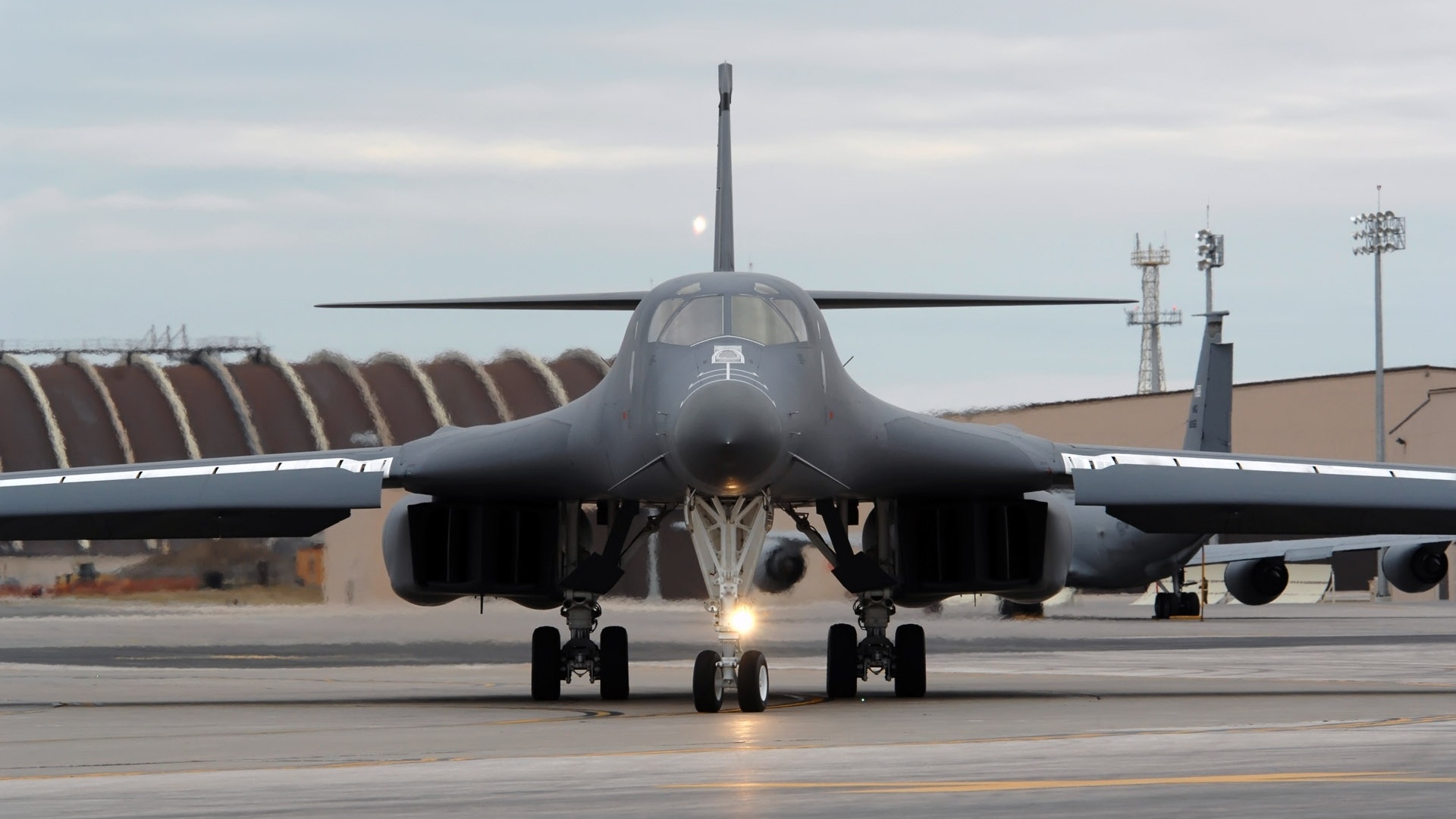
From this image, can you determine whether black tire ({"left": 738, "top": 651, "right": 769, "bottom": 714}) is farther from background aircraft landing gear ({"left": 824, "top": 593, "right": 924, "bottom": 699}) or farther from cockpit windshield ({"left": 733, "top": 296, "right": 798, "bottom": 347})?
background aircraft landing gear ({"left": 824, "top": 593, "right": 924, "bottom": 699})

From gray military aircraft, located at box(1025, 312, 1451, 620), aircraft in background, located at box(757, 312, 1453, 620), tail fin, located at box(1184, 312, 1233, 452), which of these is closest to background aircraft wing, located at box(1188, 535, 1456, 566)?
aircraft in background, located at box(757, 312, 1453, 620)

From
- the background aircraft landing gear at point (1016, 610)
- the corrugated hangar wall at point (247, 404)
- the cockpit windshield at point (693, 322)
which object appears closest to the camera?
the cockpit windshield at point (693, 322)

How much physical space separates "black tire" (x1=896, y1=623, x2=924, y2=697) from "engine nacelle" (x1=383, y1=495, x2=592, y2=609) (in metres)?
2.84

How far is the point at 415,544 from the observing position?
50.6ft

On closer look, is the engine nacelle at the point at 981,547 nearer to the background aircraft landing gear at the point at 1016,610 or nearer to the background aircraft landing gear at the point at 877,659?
the background aircraft landing gear at the point at 877,659

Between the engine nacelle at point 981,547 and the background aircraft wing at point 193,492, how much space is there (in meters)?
4.29

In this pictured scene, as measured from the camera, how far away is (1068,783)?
24.6ft

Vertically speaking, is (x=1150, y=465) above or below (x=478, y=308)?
below

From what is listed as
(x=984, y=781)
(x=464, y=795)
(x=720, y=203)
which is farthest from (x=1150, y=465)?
(x=464, y=795)

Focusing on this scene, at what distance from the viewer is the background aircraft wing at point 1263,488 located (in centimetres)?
1473

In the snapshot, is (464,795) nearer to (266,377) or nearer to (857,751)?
(857,751)

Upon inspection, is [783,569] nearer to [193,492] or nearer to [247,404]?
[193,492]

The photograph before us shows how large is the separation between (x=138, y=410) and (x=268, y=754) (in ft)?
142

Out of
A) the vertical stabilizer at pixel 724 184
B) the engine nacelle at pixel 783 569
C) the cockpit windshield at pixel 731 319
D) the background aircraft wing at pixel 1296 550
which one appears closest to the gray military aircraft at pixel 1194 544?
the background aircraft wing at pixel 1296 550
